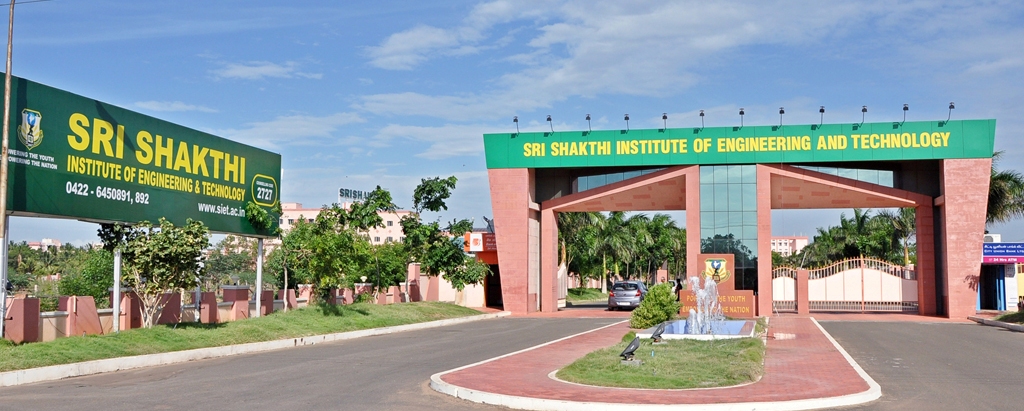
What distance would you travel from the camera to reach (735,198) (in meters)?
39.4

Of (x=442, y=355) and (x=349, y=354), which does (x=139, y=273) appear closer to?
(x=349, y=354)

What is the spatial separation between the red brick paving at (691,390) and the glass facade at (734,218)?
1781 centimetres

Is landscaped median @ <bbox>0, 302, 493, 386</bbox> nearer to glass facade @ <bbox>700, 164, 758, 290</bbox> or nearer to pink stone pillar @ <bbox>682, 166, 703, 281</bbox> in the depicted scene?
pink stone pillar @ <bbox>682, 166, 703, 281</bbox>

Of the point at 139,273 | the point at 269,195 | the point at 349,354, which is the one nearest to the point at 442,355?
the point at 349,354

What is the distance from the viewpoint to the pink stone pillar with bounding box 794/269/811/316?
4062 cm

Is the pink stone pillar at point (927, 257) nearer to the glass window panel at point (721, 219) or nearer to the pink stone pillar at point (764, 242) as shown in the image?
the pink stone pillar at point (764, 242)

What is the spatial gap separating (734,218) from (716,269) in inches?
334

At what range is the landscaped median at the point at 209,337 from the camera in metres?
16.3

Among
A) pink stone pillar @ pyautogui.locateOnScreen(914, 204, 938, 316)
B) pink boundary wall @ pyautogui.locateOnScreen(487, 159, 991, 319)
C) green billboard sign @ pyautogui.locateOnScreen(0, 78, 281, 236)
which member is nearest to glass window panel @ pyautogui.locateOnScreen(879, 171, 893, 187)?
pink boundary wall @ pyautogui.locateOnScreen(487, 159, 991, 319)

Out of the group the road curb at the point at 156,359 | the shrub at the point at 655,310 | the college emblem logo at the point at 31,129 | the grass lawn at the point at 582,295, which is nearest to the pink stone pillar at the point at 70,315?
the road curb at the point at 156,359

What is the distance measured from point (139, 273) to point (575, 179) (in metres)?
25.5

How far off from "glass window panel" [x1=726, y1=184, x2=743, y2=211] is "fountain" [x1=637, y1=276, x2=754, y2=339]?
27.1 feet

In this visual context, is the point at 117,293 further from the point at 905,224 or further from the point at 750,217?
the point at 905,224

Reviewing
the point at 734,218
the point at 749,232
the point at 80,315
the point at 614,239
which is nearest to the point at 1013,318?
the point at 749,232
